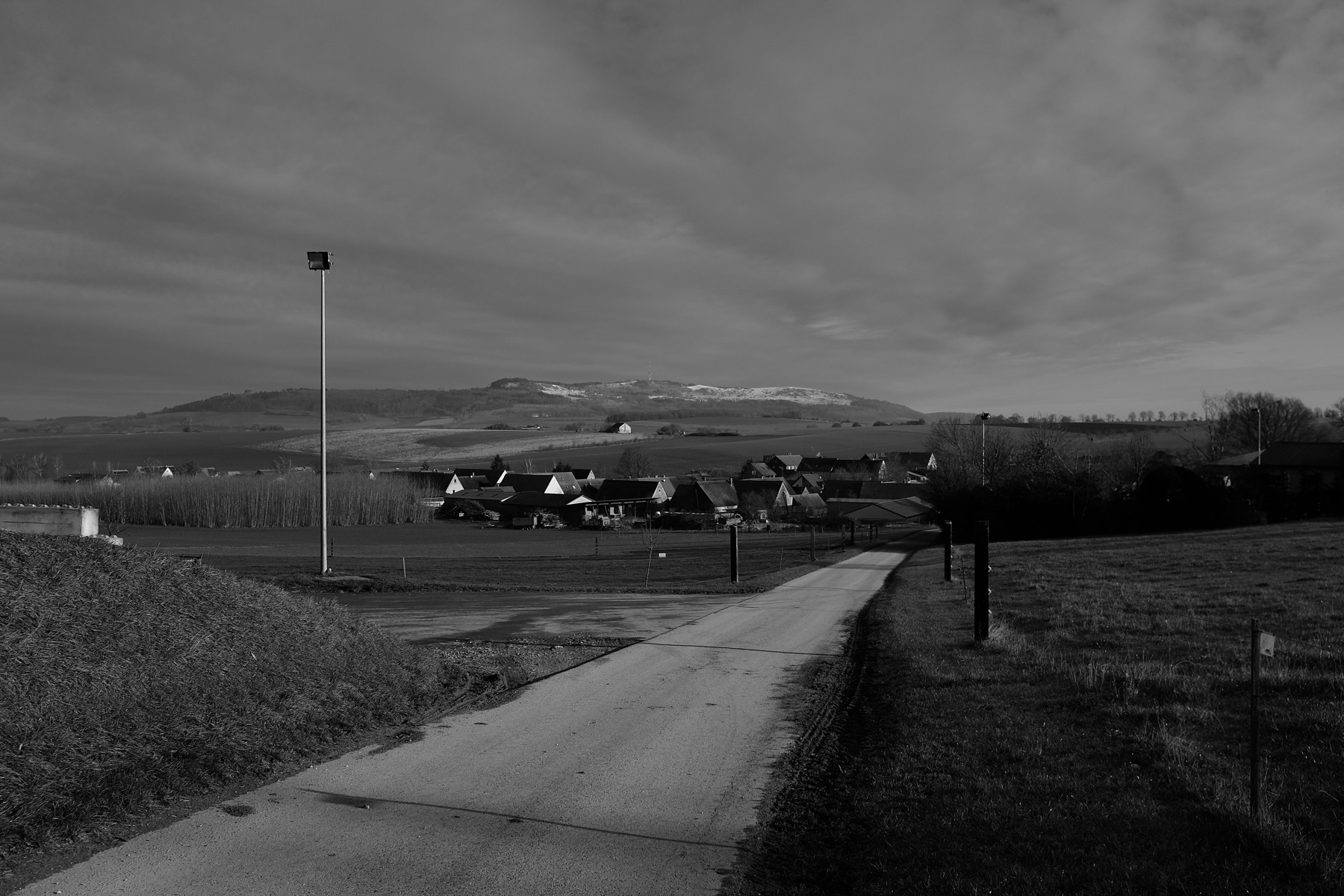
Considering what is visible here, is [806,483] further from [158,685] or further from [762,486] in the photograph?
[158,685]

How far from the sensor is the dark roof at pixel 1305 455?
62281mm

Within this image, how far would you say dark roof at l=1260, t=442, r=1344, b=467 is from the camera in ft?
204

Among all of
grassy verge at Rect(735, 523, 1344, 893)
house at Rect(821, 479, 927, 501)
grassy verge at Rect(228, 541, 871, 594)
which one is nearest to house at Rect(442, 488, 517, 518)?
house at Rect(821, 479, 927, 501)

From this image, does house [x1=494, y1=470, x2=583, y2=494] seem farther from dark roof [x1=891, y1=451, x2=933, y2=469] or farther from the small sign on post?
the small sign on post

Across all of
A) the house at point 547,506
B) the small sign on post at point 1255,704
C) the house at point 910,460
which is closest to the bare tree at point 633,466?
the house at point 547,506

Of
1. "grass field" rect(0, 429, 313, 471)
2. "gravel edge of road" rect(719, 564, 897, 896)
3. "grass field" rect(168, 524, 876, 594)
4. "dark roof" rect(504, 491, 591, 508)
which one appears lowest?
"grass field" rect(168, 524, 876, 594)

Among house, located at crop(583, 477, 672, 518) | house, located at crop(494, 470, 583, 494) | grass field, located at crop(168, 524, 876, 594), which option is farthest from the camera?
house, located at crop(494, 470, 583, 494)

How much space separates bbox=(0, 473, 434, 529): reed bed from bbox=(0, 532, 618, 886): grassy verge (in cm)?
6828

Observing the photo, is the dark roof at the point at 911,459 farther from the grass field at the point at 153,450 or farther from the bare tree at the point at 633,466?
the grass field at the point at 153,450

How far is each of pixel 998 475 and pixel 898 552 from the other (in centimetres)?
1801

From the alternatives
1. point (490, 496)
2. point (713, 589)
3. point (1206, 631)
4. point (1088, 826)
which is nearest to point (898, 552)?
point (713, 589)

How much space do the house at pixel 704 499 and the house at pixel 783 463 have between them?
1091 inches

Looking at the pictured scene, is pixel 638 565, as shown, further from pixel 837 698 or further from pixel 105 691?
pixel 105 691

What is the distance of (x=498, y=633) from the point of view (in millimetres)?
16750
